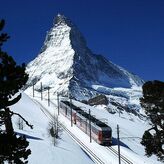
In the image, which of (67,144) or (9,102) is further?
(67,144)

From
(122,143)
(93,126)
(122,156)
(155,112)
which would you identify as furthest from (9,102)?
(122,143)

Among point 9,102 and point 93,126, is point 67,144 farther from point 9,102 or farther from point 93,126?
point 9,102

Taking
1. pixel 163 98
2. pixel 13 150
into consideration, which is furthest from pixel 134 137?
pixel 13 150

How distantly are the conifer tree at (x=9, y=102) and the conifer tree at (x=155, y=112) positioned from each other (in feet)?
85.7

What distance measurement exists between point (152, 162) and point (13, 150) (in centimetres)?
5069

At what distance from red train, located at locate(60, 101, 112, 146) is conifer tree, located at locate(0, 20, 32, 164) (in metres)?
57.1

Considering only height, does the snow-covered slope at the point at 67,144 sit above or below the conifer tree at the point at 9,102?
below

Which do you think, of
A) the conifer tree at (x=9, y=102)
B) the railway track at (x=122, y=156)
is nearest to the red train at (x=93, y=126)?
the railway track at (x=122, y=156)

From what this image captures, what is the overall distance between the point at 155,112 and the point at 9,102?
27.8 meters

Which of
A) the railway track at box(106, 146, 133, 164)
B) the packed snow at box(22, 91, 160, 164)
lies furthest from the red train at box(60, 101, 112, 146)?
the railway track at box(106, 146, 133, 164)

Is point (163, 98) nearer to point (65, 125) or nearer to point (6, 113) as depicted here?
point (6, 113)

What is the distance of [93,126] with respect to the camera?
276ft

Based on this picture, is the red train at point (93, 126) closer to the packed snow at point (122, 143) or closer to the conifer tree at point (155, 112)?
the packed snow at point (122, 143)

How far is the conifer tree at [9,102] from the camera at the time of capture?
22203mm
